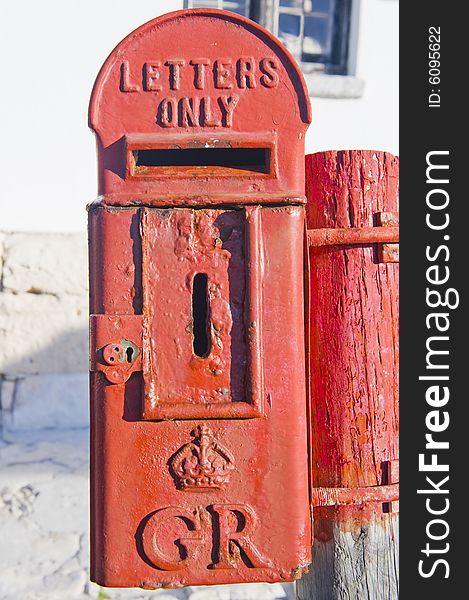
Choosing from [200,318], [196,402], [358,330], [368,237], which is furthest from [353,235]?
[196,402]

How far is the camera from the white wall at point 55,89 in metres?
3.61

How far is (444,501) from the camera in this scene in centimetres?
129

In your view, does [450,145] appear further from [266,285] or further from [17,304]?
[17,304]

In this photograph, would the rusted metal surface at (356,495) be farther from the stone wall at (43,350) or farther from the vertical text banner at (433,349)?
the stone wall at (43,350)

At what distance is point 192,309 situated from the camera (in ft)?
4.06

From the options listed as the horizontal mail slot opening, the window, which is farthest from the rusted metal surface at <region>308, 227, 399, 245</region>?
the window

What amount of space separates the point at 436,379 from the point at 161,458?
611 millimetres

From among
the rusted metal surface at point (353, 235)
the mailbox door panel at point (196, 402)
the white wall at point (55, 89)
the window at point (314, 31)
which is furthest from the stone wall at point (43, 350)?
the rusted metal surface at point (353, 235)

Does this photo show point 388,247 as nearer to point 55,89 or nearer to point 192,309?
point 192,309

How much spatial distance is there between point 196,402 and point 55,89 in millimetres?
3019

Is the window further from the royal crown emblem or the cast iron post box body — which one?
the royal crown emblem

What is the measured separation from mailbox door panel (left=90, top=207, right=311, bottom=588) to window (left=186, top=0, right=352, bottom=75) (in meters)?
3.19

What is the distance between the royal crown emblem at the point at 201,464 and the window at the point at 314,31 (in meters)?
3.38

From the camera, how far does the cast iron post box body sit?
1.23m
